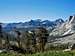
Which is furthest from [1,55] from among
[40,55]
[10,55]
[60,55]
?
[60,55]

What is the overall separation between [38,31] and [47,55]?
8097mm

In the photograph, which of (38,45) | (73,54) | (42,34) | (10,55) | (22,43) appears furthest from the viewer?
(22,43)

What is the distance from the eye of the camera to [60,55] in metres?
10.9

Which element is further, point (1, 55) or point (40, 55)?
point (1, 55)

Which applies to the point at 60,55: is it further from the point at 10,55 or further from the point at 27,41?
the point at 27,41

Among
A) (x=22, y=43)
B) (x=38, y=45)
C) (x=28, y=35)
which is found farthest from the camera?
(x=28, y=35)

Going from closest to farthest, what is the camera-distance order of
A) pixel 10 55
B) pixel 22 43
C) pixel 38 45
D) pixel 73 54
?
1. pixel 73 54
2. pixel 10 55
3. pixel 38 45
4. pixel 22 43

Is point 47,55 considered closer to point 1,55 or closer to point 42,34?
point 1,55

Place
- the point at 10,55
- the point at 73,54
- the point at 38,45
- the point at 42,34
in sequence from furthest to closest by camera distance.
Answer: the point at 42,34
the point at 38,45
the point at 10,55
the point at 73,54

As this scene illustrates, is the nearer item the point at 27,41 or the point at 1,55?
the point at 1,55

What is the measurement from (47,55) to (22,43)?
401 inches

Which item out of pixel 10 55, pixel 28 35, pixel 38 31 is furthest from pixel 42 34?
pixel 10 55

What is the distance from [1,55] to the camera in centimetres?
1202

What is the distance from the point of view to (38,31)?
19.2 metres
